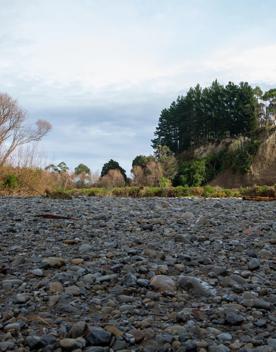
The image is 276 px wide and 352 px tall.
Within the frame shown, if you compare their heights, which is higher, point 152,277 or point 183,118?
point 183,118

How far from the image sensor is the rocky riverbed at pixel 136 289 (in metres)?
2.27

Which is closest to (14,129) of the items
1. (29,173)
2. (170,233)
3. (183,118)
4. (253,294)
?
(29,173)

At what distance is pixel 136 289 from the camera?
2.88 m

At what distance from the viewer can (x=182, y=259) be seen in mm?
3496

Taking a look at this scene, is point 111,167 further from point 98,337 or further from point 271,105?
point 98,337

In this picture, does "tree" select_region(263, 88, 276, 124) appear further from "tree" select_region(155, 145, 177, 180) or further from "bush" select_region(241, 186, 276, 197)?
"bush" select_region(241, 186, 276, 197)

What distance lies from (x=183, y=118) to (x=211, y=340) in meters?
40.9

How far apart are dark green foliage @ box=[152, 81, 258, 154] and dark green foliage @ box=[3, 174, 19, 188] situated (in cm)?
2633

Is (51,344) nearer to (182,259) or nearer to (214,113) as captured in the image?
(182,259)

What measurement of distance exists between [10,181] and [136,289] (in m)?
11.1

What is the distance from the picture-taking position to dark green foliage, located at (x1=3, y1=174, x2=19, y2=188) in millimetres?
13398

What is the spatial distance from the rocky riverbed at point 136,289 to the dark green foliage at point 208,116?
33.8 m

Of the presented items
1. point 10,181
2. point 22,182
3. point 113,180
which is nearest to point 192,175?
point 113,180

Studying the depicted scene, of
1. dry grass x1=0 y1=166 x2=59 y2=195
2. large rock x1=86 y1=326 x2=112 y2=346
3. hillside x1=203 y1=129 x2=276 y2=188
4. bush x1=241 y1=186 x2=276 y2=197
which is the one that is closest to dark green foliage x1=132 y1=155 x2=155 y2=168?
hillside x1=203 y1=129 x2=276 y2=188
